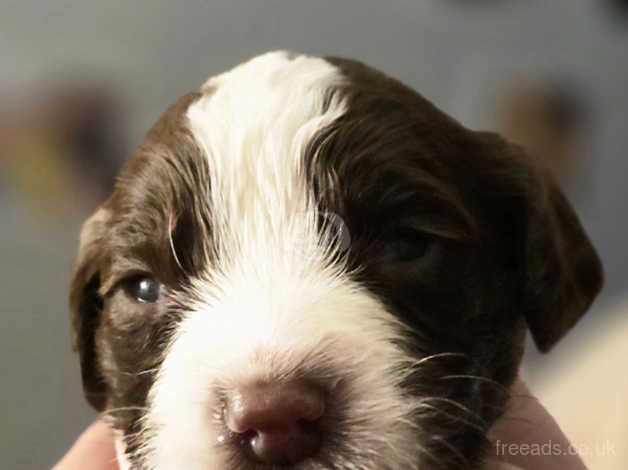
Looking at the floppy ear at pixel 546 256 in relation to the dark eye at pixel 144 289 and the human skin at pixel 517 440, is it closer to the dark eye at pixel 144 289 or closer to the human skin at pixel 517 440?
the human skin at pixel 517 440

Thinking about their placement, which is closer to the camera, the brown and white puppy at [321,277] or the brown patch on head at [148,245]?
the brown and white puppy at [321,277]

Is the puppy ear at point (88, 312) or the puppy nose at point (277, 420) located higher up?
the puppy nose at point (277, 420)

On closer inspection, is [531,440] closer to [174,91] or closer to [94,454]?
[94,454]

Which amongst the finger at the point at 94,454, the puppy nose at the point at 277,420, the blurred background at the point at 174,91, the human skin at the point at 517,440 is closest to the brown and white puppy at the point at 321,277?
the puppy nose at the point at 277,420

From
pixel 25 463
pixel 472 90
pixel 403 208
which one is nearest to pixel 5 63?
pixel 25 463

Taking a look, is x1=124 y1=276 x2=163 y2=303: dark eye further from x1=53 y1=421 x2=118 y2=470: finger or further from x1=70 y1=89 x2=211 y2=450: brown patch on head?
x1=53 y1=421 x2=118 y2=470: finger

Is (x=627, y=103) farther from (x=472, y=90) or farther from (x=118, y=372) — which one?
(x=118, y=372)

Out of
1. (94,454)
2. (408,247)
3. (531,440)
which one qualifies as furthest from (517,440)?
(94,454)
